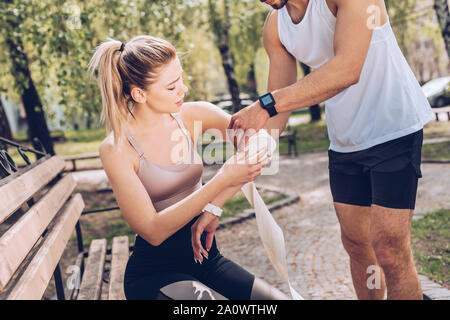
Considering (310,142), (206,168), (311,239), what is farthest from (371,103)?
(310,142)

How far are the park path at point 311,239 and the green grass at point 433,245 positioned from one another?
59cm

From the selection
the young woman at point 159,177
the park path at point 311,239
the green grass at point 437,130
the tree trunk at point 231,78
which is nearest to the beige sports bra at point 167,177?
the young woman at point 159,177

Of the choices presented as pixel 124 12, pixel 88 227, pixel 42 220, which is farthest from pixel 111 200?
pixel 42 220

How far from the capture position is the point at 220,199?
2656 mm

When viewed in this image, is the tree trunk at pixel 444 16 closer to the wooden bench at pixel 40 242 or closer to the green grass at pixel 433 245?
the green grass at pixel 433 245

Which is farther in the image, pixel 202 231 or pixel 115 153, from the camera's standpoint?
pixel 202 231

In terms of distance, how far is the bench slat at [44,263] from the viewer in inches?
79.3

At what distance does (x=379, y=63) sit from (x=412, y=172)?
566mm

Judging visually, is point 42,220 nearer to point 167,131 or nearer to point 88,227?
point 167,131

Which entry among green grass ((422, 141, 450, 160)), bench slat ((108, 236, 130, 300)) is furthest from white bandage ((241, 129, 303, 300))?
green grass ((422, 141, 450, 160))

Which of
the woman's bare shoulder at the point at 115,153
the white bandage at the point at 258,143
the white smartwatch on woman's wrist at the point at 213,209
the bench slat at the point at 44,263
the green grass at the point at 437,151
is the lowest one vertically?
the green grass at the point at 437,151

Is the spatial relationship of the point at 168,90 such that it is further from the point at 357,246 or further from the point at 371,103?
the point at 357,246

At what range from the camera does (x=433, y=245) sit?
5168 millimetres

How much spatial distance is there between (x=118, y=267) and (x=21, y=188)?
58.9 inches
